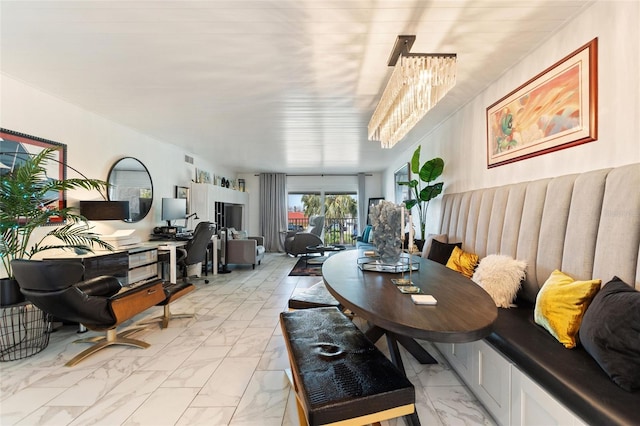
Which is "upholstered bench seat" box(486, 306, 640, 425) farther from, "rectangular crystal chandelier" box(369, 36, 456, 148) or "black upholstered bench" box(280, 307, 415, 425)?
"rectangular crystal chandelier" box(369, 36, 456, 148)

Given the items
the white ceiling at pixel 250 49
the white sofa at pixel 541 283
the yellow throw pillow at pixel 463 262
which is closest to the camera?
the white sofa at pixel 541 283

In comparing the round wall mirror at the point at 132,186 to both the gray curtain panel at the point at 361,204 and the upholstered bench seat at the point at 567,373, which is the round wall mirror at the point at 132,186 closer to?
the upholstered bench seat at the point at 567,373

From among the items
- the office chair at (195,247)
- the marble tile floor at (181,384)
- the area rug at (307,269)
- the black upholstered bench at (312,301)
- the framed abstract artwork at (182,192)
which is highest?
the framed abstract artwork at (182,192)

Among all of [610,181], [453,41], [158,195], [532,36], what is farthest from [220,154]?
[610,181]

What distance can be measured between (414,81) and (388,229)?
1.05 meters

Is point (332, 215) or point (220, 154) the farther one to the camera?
point (332, 215)

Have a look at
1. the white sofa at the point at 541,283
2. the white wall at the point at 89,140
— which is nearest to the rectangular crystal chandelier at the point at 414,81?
the white sofa at the point at 541,283

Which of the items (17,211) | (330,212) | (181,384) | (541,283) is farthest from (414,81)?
(330,212)

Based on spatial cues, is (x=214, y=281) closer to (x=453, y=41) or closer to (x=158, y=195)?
(x=158, y=195)

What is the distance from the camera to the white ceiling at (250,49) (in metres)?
1.77

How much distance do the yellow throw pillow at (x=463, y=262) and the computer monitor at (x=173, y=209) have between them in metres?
4.29

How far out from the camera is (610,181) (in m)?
1.56

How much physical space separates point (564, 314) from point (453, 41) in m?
1.95

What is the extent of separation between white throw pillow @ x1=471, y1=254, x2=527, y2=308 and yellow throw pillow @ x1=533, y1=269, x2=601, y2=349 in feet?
1.05
